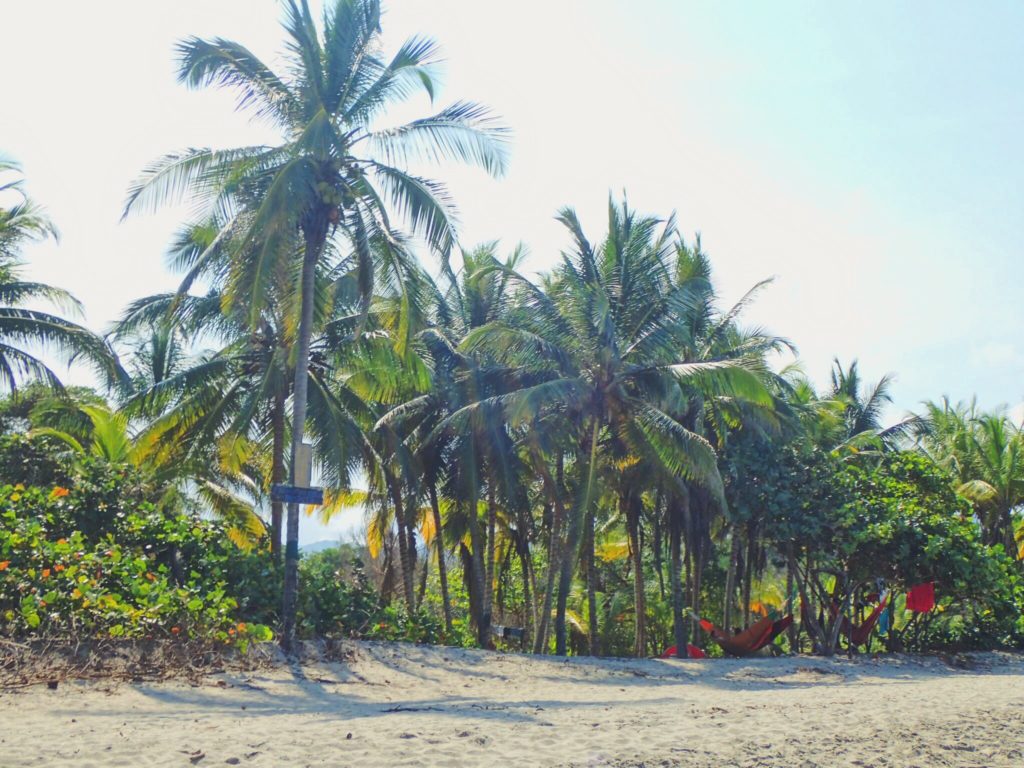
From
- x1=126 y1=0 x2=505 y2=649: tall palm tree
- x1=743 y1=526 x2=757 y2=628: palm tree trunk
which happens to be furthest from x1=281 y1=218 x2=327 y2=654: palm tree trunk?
x1=743 y1=526 x2=757 y2=628: palm tree trunk

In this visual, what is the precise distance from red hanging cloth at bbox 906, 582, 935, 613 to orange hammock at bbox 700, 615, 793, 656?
9.04 ft

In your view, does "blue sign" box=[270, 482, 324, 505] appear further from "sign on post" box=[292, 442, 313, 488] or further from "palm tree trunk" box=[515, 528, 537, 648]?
"palm tree trunk" box=[515, 528, 537, 648]

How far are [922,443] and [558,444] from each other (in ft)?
58.7

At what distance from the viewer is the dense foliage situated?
44.1 feet

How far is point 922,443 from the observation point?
106ft

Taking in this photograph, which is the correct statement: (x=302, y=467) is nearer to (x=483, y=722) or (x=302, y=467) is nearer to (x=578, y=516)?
→ (x=483, y=722)

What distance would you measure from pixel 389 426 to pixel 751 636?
791cm

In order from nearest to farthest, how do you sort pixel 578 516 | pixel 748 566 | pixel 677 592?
pixel 578 516, pixel 677 592, pixel 748 566

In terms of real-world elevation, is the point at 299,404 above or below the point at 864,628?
above

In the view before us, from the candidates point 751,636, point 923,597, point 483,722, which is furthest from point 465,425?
point 483,722

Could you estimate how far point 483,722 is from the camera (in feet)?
27.3

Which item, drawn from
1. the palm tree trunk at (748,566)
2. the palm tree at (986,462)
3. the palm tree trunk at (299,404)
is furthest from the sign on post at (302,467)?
the palm tree at (986,462)

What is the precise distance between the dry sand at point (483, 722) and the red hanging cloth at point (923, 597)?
21.3 feet

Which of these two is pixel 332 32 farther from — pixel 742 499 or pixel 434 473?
pixel 742 499
